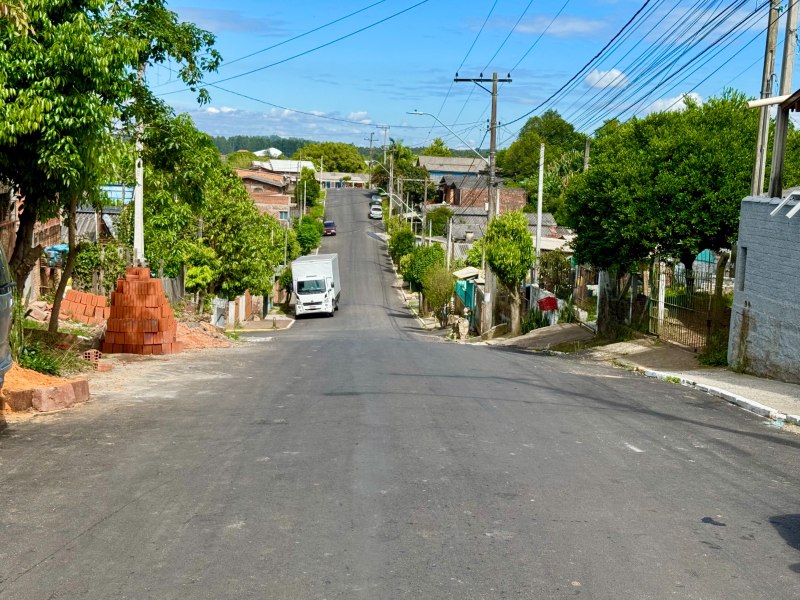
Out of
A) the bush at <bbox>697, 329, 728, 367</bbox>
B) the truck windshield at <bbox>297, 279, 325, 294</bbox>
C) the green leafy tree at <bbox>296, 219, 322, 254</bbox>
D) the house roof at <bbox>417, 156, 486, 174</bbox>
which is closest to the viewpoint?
the bush at <bbox>697, 329, 728, 367</bbox>

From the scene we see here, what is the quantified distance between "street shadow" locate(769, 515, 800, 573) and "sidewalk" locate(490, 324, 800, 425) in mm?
6034

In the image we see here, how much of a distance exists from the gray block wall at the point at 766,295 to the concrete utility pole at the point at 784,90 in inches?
18.8

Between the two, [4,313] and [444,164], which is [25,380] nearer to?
[4,313]

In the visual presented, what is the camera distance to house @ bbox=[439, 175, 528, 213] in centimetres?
10625

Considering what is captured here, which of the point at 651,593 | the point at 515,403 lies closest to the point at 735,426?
the point at 515,403

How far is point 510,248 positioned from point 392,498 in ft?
99.2

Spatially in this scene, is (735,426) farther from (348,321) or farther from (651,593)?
(348,321)

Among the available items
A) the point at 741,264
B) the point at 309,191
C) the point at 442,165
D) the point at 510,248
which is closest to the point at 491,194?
the point at 510,248

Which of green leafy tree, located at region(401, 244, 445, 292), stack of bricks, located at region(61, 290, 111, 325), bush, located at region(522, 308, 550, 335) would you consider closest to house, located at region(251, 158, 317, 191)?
green leafy tree, located at region(401, 244, 445, 292)

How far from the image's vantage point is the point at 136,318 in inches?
755

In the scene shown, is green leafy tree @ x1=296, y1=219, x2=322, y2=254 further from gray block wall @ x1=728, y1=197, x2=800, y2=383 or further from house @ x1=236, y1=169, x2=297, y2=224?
gray block wall @ x1=728, y1=197, x2=800, y2=383

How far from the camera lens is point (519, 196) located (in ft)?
349

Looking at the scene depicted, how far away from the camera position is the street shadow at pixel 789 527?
695 centimetres

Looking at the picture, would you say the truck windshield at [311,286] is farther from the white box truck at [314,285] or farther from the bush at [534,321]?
the bush at [534,321]
